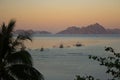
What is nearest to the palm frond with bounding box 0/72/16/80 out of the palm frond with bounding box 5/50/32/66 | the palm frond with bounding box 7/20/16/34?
the palm frond with bounding box 5/50/32/66

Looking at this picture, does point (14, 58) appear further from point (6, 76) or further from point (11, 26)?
point (11, 26)

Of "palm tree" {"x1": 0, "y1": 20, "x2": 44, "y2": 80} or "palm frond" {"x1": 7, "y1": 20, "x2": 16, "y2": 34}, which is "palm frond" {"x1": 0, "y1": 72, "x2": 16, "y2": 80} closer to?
"palm tree" {"x1": 0, "y1": 20, "x2": 44, "y2": 80}

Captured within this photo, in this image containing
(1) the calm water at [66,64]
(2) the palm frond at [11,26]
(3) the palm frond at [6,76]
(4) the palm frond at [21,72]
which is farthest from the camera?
(1) the calm water at [66,64]

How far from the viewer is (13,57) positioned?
12133mm

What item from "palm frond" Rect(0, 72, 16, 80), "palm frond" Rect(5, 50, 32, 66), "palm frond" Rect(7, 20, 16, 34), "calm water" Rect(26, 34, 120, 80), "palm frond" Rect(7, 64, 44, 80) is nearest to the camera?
"palm frond" Rect(0, 72, 16, 80)

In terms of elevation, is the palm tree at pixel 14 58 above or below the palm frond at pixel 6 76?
above

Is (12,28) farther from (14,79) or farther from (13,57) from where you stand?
(14,79)

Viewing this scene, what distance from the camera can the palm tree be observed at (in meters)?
11.9

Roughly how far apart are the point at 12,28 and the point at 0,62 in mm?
1768

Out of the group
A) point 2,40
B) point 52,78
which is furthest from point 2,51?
point 52,78

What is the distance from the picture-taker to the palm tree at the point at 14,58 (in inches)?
468

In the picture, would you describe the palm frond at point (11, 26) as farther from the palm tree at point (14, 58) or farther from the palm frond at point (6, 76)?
the palm frond at point (6, 76)

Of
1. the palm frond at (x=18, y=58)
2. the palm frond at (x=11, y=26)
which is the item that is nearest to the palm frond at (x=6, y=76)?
the palm frond at (x=18, y=58)

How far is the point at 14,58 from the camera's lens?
12125 millimetres
